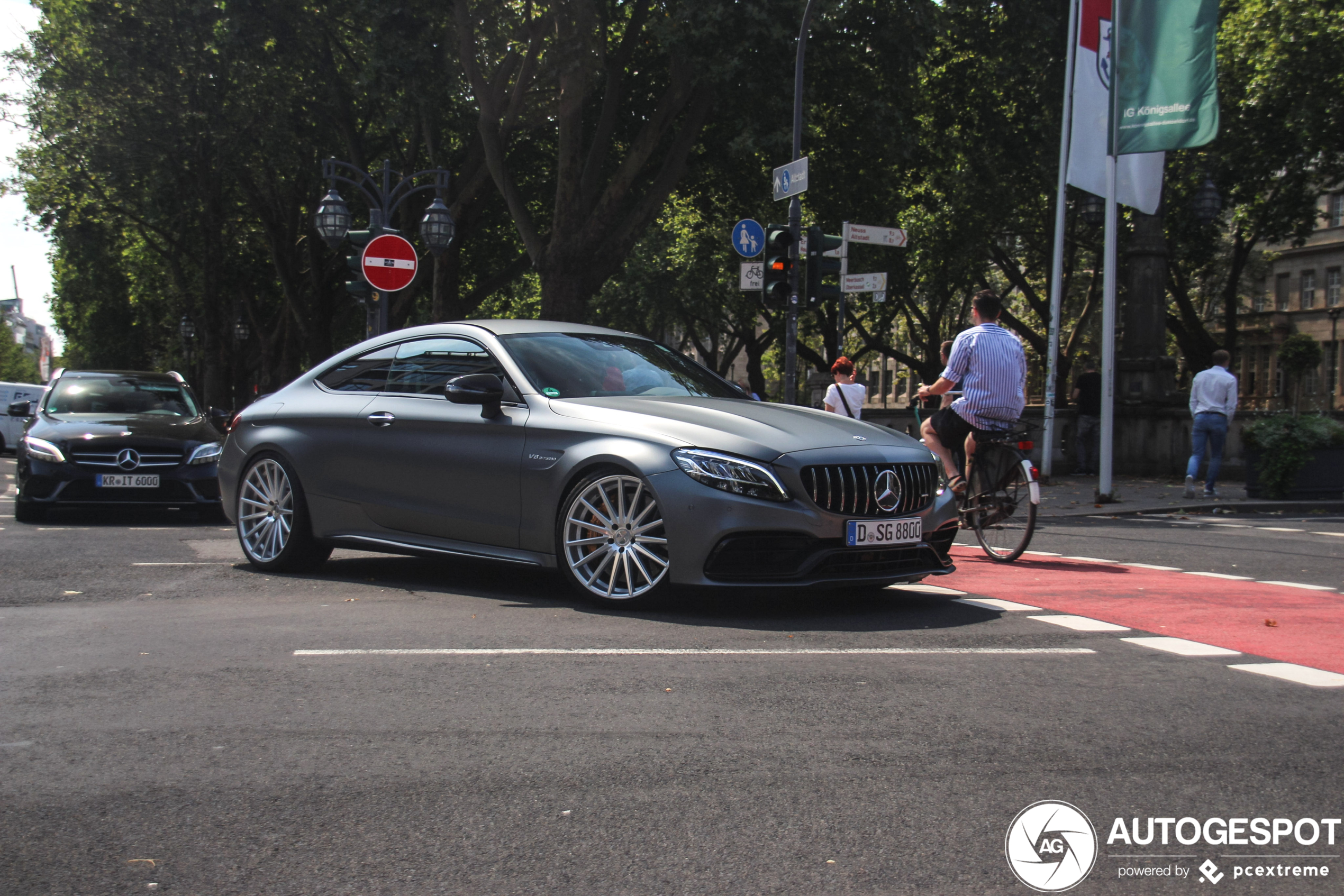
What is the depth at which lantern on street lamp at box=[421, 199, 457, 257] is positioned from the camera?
20.6m

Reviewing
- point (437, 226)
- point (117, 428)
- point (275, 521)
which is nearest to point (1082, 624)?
point (275, 521)

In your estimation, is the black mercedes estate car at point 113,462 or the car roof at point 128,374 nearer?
the black mercedes estate car at point 113,462

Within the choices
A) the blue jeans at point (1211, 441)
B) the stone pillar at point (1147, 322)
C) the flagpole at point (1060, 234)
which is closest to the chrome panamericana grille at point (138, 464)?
the flagpole at point (1060, 234)

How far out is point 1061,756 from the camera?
3.97 meters

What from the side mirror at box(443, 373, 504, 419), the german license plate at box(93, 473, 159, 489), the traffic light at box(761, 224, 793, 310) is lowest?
the german license plate at box(93, 473, 159, 489)

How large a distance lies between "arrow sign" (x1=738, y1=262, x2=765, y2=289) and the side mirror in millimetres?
9258

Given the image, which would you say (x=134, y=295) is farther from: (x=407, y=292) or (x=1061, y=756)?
(x=1061, y=756)

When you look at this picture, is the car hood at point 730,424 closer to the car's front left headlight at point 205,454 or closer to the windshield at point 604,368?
the windshield at point 604,368

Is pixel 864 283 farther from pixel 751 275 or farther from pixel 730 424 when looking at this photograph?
Result: pixel 730 424

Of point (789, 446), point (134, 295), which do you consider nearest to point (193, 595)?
point (789, 446)

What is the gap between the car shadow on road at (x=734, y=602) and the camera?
21.5 feet

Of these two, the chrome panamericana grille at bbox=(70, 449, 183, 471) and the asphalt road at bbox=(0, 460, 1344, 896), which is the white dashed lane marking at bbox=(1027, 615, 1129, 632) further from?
the chrome panamericana grille at bbox=(70, 449, 183, 471)

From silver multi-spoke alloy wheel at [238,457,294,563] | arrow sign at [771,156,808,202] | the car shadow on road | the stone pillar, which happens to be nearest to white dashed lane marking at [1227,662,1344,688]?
the car shadow on road

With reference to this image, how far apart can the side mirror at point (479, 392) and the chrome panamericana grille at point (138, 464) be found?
636 cm
